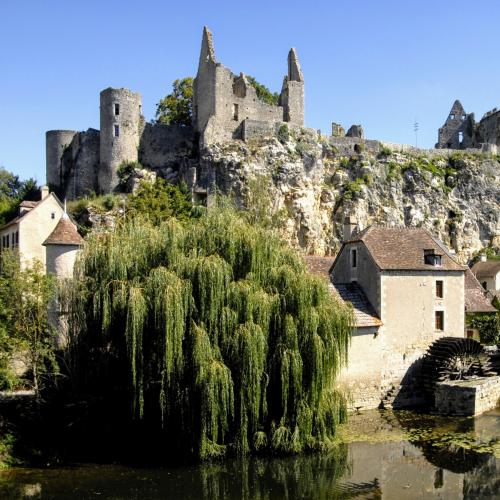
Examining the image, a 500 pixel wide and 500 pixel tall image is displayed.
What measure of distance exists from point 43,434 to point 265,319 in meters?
7.49

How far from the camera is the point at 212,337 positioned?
1719cm

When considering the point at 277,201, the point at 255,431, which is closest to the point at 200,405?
the point at 255,431

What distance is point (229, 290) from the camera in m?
17.5

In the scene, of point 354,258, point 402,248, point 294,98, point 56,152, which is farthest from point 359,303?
point 56,152

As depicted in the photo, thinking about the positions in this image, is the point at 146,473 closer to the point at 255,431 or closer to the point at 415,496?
the point at 255,431

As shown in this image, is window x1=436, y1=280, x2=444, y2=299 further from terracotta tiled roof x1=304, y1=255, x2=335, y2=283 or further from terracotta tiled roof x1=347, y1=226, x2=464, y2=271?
terracotta tiled roof x1=304, y1=255, x2=335, y2=283

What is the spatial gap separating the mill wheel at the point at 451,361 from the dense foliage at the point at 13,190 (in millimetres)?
27328

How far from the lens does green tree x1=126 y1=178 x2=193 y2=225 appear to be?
35531 millimetres

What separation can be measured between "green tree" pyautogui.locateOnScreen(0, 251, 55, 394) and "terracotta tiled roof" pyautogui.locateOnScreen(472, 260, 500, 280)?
31885 mm

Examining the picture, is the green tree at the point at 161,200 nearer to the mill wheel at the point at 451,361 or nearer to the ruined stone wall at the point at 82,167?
the ruined stone wall at the point at 82,167

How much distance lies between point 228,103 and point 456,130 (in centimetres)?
2786

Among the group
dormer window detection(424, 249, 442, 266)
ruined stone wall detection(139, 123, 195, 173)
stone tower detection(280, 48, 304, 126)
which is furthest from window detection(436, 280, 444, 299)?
stone tower detection(280, 48, 304, 126)

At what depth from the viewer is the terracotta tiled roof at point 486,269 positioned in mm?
42594

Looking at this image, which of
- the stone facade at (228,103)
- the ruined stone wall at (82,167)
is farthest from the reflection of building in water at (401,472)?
the ruined stone wall at (82,167)
